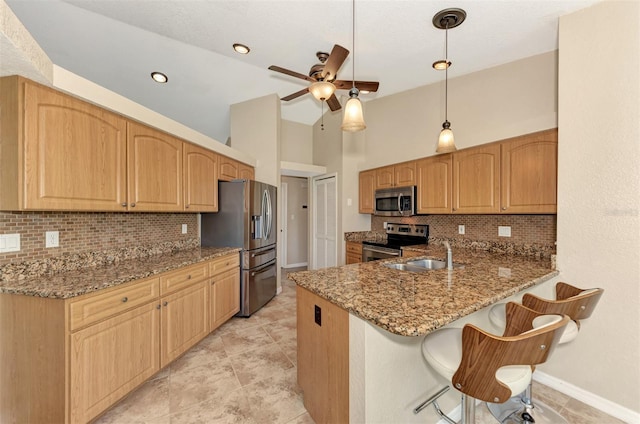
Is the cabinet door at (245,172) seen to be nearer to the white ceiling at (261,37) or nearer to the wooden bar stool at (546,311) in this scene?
the white ceiling at (261,37)

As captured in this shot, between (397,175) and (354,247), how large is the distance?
131 centimetres

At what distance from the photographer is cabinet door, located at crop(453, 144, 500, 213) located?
2.61m

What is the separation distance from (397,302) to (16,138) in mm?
2195

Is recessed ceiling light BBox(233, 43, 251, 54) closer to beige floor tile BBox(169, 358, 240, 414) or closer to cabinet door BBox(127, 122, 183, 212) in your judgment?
cabinet door BBox(127, 122, 183, 212)

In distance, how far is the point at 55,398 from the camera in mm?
1396

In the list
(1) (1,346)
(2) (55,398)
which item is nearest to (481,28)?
(2) (55,398)

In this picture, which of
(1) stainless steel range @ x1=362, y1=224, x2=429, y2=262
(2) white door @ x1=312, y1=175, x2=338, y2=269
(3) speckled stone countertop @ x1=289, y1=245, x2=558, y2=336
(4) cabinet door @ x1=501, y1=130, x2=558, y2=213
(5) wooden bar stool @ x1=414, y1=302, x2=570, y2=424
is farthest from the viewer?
(2) white door @ x1=312, y1=175, x2=338, y2=269

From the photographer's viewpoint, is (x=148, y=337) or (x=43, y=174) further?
(x=148, y=337)

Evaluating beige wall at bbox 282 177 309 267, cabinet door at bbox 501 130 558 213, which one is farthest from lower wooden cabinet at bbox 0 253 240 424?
beige wall at bbox 282 177 309 267

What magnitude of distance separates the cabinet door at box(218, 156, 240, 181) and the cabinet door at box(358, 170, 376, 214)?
6.51 feet

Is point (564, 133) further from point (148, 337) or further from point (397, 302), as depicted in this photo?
point (148, 337)

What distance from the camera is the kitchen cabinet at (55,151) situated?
140cm

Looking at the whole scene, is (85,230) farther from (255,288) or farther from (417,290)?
(417,290)

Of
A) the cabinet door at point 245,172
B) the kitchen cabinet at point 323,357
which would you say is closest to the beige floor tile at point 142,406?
the kitchen cabinet at point 323,357
